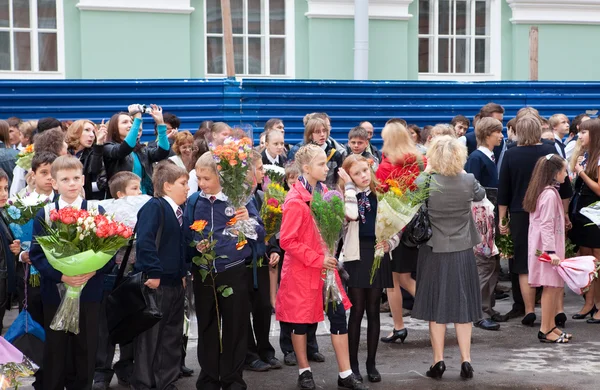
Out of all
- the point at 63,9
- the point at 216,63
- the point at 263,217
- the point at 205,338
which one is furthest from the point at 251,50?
the point at 205,338

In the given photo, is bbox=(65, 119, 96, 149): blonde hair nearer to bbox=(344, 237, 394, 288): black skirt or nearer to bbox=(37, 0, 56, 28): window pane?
bbox=(344, 237, 394, 288): black skirt

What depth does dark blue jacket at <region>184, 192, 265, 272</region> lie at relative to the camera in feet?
24.0

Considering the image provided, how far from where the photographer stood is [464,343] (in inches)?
314

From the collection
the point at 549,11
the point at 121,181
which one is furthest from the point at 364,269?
the point at 549,11

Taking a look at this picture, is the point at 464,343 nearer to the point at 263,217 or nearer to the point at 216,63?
the point at 263,217

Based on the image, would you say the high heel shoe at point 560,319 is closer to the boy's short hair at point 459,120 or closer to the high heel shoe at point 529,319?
the high heel shoe at point 529,319

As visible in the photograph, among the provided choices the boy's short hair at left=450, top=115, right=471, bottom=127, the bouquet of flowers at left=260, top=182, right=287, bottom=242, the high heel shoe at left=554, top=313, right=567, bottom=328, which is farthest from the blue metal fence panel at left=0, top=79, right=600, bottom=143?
the high heel shoe at left=554, top=313, right=567, bottom=328

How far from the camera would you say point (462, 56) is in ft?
59.3

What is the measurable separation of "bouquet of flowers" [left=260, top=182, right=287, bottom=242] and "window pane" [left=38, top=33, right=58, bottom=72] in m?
8.30

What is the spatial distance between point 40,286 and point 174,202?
1.19 m

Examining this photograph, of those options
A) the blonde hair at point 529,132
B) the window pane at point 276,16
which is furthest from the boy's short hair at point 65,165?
the window pane at point 276,16

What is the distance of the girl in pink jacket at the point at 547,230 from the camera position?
362 inches

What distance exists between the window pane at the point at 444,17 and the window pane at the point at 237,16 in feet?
12.7

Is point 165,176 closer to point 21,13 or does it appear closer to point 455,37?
point 21,13
